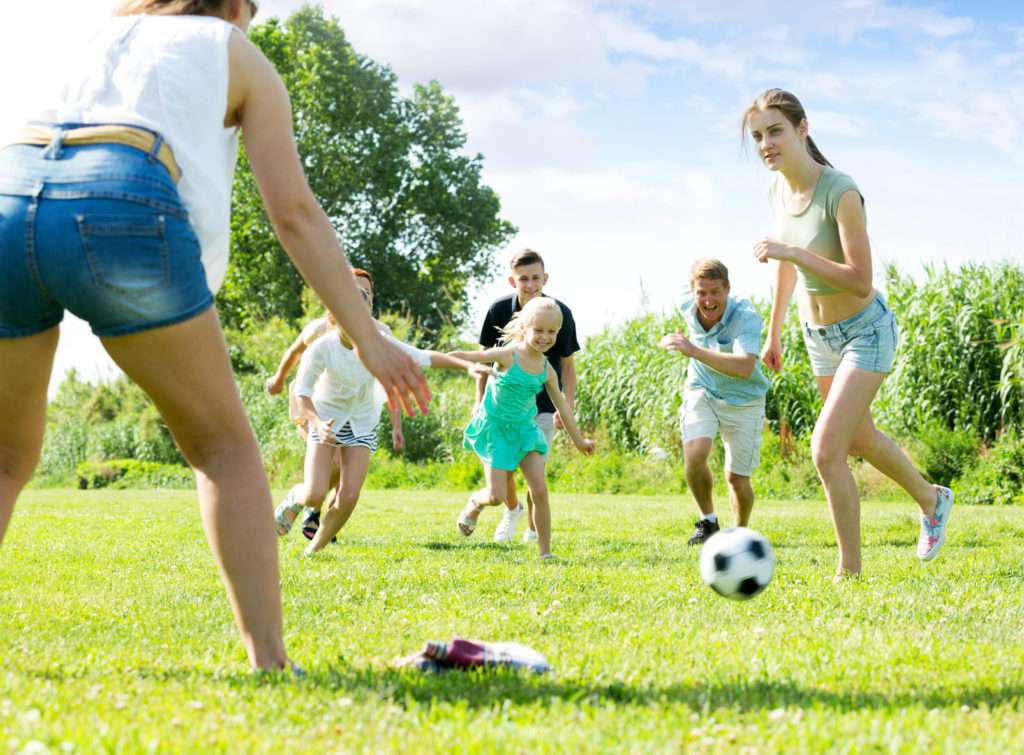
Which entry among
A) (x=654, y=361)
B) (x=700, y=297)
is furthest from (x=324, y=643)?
(x=654, y=361)

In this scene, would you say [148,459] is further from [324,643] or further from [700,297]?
[324,643]

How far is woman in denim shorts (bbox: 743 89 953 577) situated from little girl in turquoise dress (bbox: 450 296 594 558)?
2149 millimetres

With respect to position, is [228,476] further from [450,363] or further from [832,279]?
[832,279]

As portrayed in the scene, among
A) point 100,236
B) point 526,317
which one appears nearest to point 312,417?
point 526,317

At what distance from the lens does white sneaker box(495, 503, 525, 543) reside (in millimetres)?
9172

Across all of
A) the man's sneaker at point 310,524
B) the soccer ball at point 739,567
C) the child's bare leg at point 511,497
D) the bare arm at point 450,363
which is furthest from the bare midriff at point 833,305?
the man's sneaker at point 310,524

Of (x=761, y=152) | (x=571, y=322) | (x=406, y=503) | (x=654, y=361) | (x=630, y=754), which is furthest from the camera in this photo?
(x=654, y=361)

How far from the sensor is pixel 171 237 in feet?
9.47

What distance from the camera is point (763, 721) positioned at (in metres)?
2.88

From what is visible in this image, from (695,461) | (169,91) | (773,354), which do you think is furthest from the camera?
(695,461)

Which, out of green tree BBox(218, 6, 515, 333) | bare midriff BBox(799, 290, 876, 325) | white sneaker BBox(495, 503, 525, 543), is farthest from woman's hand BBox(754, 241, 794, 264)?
green tree BBox(218, 6, 515, 333)

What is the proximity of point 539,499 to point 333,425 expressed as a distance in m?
1.50

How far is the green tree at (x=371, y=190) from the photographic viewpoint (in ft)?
129

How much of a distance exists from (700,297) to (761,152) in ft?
8.05
